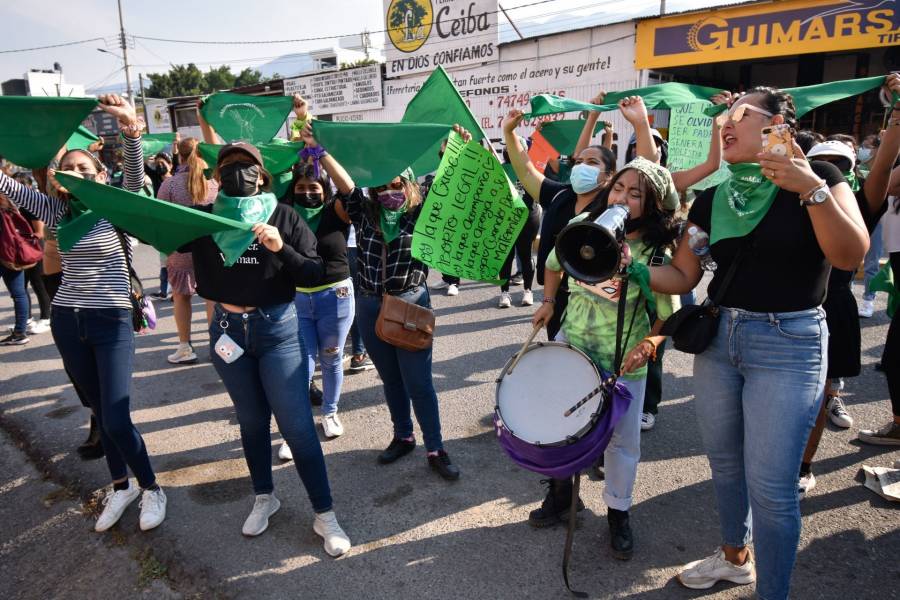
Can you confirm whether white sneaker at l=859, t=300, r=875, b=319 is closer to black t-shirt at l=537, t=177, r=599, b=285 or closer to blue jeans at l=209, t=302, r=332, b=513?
black t-shirt at l=537, t=177, r=599, b=285

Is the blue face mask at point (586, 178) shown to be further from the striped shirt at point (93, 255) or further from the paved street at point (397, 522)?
the striped shirt at point (93, 255)

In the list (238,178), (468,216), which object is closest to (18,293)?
(238,178)

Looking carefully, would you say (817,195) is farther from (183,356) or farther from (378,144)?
(183,356)

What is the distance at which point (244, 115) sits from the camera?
4371 mm

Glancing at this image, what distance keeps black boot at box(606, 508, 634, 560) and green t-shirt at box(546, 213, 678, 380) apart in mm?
713

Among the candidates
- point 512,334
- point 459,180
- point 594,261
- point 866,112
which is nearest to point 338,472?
point 459,180

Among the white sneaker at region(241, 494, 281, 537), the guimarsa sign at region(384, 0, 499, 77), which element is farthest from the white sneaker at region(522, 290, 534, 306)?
the guimarsa sign at region(384, 0, 499, 77)

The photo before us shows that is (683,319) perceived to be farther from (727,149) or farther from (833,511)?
(833,511)

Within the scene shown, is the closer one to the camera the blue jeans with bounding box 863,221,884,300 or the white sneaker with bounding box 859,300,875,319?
the blue jeans with bounding box 863,221,884,300

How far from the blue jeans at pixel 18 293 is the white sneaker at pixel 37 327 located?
0.24m

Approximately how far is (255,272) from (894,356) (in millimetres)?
3897

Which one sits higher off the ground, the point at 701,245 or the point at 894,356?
the point at 701,245

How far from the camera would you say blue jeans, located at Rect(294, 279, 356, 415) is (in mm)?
4023

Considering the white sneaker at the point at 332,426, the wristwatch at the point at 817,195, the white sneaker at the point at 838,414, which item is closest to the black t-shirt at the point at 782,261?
the wristwatch at the point at 817,195
